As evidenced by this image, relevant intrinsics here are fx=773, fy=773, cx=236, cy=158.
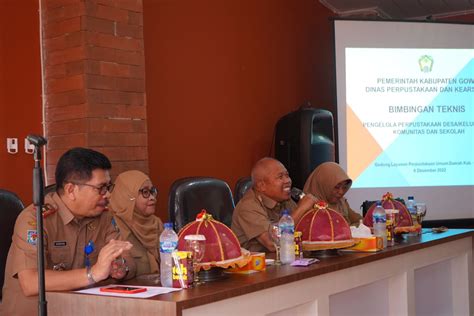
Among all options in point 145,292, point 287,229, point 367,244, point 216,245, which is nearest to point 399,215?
point 367,244

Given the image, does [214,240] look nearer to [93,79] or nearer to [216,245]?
[216,245]

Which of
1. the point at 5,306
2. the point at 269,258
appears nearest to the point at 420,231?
the point at 269,258

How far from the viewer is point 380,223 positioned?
3.58 meters

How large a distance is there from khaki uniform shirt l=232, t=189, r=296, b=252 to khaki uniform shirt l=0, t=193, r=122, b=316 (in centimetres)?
96

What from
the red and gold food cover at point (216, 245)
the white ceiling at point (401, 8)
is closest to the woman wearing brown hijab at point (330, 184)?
the red and gold food cover at point (216, 245)

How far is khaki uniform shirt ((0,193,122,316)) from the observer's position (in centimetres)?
255

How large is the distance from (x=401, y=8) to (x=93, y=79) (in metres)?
3.80

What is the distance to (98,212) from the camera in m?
A: 2.76

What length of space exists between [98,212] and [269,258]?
2.69ft

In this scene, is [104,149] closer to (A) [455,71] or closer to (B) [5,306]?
(B) [5,306]

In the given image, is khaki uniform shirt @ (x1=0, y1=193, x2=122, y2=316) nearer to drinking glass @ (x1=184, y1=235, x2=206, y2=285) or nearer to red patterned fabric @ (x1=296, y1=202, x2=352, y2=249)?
drinking glass @ (x1=184, y1=235, x2=206, y2=285)

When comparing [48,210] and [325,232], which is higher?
[48,210]

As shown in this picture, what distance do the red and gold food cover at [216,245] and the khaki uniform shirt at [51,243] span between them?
0.38m

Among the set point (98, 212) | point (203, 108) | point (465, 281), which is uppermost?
point (203, 108)
